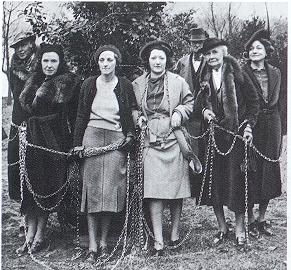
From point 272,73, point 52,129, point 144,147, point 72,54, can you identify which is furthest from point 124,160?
point 272,73

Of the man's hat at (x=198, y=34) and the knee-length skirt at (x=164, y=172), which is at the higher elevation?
the man's hat at (x=198, y=34)

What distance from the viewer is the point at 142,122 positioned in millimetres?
3025

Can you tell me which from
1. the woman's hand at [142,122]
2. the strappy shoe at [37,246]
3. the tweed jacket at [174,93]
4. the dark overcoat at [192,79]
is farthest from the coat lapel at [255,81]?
the strappy shoe at [37,246]

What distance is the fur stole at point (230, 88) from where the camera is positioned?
306cm

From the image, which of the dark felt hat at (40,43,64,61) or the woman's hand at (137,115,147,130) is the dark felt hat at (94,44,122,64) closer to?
the dark felt hat at (40,43,64,61)

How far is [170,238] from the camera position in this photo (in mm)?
3119

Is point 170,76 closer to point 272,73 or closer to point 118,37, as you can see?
point 118,37

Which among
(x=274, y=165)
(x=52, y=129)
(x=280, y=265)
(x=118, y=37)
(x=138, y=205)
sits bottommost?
(x=280, y=265)

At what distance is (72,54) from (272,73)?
51.8 inches

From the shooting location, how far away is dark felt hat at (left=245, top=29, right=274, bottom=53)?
10.2ft

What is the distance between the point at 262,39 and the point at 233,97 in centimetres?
43

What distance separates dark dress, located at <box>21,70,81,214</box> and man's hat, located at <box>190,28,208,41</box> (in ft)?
2.69

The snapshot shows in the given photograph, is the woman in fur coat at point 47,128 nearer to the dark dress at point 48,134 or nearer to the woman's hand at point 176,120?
the dark dress at point 48,134

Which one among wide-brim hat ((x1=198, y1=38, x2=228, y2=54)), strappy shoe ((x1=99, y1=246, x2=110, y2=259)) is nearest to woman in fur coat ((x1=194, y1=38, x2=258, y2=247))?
wide-brim hat ((x1=198, y1=38, x2=228, y2=54))
